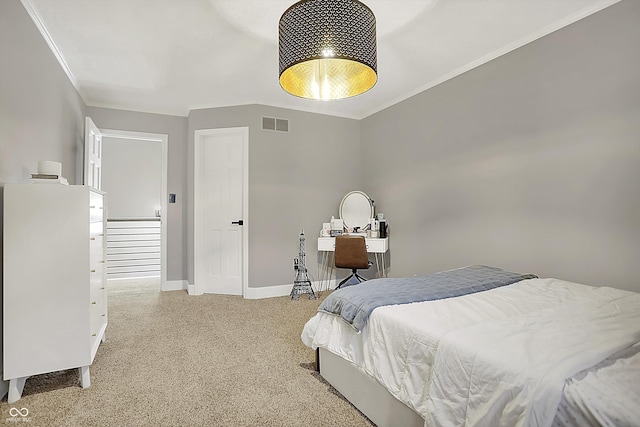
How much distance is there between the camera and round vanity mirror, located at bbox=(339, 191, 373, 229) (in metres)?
4.61

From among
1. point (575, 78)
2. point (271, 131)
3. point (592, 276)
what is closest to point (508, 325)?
point (592, 276)

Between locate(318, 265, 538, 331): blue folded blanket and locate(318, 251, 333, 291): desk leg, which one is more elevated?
locate(318, 265, 538, 331): blue folded blanket

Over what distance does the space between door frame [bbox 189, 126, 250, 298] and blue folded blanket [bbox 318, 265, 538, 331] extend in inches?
94.6

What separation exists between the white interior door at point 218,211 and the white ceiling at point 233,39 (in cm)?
74

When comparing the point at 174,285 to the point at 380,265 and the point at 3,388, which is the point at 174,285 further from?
the point at 380,265

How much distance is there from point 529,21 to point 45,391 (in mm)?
4207

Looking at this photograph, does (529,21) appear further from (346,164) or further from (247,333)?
(247,333)

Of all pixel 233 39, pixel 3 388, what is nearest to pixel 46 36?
pixel 233 39

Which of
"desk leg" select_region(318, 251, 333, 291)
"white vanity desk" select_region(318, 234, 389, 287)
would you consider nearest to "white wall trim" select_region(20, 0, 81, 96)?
"white vanity desk" select_region(318, 234, 389, 287)

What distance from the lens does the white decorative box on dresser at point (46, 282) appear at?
6.16 feet

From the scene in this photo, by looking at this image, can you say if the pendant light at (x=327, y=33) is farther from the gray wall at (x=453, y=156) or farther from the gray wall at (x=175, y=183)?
the gray wall at (x=175, y=183)

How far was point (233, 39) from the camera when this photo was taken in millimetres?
2775

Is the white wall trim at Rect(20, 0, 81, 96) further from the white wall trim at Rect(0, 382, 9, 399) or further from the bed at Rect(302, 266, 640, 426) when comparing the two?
the bed at Rect(302, 266, 640, 426)

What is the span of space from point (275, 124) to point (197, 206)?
152cm
